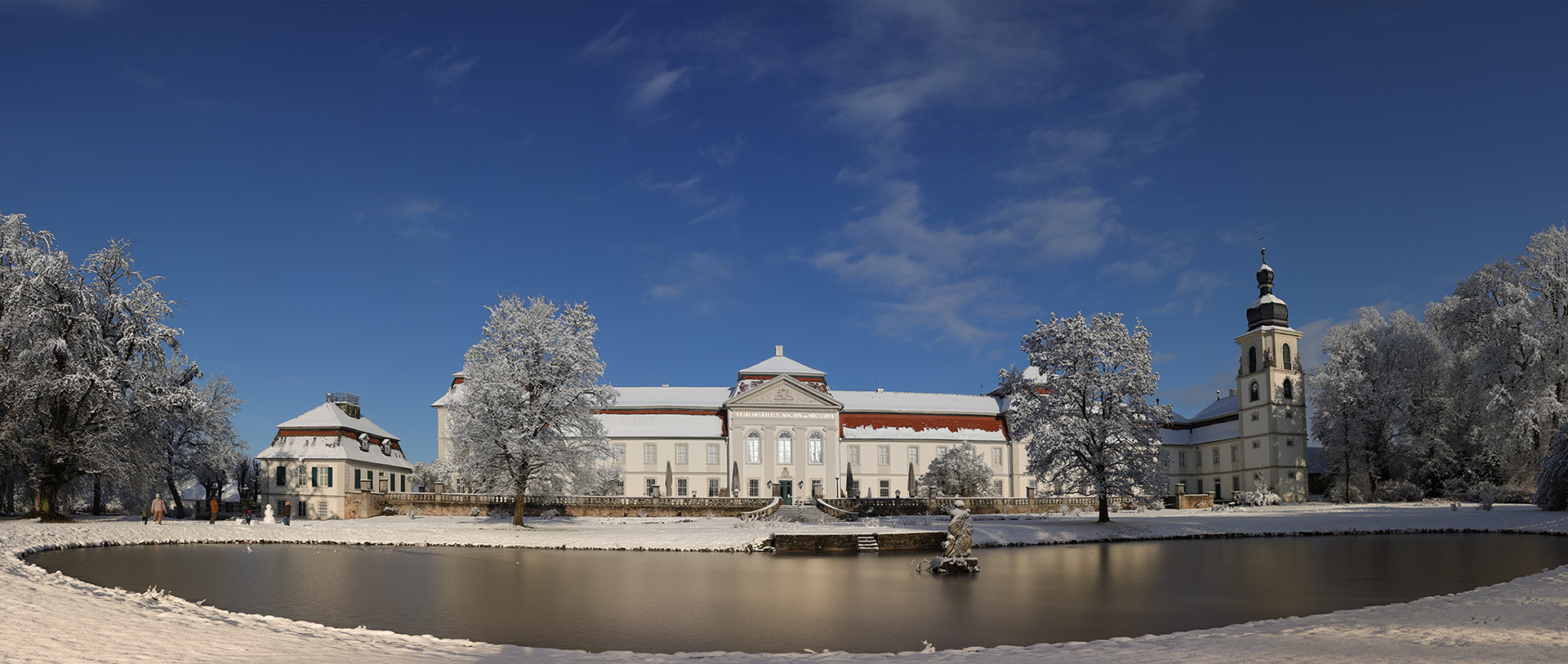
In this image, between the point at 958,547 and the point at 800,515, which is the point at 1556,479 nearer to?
the point at 800,515

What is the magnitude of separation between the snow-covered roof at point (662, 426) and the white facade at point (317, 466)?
58.6ft

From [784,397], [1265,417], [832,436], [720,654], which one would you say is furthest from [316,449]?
[1265,417]

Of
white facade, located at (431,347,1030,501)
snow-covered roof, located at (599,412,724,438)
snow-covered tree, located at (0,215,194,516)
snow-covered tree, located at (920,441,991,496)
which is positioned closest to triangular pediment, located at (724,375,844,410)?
white facade, located at (431,347,1030,501)

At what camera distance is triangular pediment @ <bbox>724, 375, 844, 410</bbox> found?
6850 cm

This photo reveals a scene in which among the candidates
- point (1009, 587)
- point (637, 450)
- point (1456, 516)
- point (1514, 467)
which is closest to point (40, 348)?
point (1009, 587)

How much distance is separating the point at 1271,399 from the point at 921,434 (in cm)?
2508

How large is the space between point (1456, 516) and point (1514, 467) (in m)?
9.23

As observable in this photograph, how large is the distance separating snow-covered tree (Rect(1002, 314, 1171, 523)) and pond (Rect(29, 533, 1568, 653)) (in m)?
7.72

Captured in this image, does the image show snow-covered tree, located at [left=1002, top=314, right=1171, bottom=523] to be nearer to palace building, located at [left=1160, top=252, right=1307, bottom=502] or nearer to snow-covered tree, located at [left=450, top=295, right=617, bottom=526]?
snow-covered tree, located at [left=450, top=295, right=617, bottom=526]

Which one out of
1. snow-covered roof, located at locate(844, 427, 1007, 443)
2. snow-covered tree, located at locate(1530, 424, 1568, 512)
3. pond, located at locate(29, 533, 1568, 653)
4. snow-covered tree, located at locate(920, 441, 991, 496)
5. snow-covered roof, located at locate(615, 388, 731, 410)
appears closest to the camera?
pond, located at locate(29, 533, 1568, 653)

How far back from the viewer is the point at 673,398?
73.0 metres

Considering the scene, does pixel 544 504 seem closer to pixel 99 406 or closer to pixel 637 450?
pixel 99 406

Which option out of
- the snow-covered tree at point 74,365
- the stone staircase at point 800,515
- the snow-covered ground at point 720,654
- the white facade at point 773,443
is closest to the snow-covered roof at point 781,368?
the white facade at point 773,443

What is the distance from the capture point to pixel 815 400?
2712 inches
